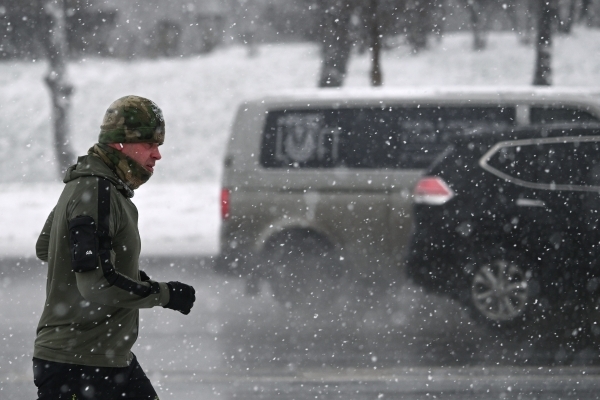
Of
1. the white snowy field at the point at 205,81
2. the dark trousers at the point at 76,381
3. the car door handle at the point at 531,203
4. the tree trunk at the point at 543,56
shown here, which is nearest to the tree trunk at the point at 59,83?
the white snowy field at the point at 205,81

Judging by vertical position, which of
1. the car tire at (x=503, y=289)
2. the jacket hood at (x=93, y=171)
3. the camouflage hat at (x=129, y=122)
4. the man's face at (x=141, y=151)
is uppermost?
the camouflage hat at (x=129, y=122)

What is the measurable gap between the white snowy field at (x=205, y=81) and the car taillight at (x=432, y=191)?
1939 centimetres

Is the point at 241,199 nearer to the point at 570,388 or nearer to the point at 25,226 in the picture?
the point at 570,388

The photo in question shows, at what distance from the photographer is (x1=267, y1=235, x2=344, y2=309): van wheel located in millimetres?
7633

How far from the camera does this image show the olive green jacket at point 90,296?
102 inches

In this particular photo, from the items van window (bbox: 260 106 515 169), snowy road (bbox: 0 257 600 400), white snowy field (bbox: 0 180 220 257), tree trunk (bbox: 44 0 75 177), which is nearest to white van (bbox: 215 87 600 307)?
van window (bbox: 260 106 515 169)

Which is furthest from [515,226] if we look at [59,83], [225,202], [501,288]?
[59,83]

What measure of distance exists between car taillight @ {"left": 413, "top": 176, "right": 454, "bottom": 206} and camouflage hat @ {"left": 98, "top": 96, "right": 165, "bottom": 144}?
14.1 ft

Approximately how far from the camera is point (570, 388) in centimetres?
507

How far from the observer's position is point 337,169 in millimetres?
7535

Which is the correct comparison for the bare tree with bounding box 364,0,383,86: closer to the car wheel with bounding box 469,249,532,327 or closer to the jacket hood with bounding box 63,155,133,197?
the car wheel with bounding box 469,249,532,327

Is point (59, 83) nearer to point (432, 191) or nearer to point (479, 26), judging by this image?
point (479, 26)

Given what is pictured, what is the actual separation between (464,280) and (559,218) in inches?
31.7

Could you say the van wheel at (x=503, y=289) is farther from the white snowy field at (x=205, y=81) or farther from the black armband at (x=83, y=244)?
the white snowy field at (x=205, y=81)
